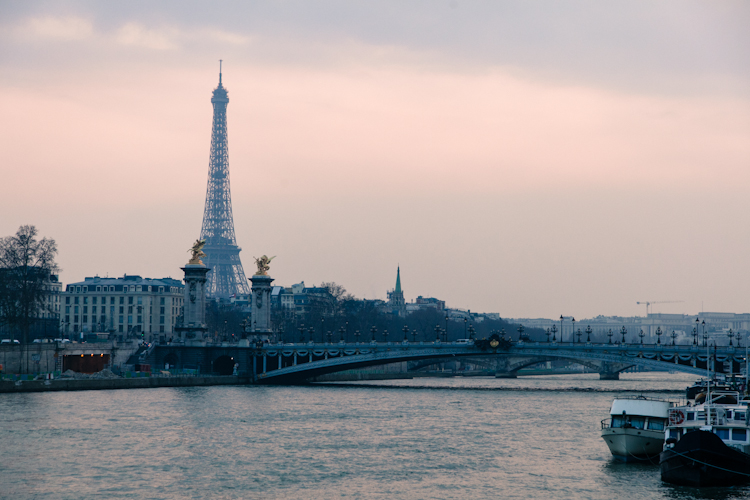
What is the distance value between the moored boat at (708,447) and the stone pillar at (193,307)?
61.3m

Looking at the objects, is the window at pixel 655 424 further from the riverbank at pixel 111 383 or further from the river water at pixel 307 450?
the riverbank at pixel 111 383

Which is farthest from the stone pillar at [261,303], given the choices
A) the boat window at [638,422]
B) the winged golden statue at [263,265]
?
the boat window at [638,422]

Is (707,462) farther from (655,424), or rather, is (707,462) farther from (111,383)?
(111,383)

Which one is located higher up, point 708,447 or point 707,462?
point 708,447

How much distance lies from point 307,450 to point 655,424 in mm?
14178

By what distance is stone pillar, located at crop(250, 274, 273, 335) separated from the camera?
9951 centimetres

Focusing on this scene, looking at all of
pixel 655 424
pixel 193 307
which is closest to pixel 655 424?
pixel 655 424

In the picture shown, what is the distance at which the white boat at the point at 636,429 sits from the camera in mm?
42531

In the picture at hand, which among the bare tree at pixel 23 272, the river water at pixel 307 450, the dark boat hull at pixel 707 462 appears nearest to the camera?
the dark boat hull at pixel 707 462

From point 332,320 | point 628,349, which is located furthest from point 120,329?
point 628,349

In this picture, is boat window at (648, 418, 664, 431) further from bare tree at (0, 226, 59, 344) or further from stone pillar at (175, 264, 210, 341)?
stone pillar at (175, 264, 210, 341)

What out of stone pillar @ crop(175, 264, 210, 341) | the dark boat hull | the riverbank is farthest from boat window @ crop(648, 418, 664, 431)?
stone pillar @ crop(175, 264, 210, 341)

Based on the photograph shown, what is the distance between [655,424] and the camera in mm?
43188

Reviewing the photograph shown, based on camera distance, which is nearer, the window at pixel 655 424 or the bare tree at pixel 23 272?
the window at pixel 655 424
